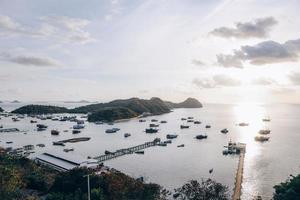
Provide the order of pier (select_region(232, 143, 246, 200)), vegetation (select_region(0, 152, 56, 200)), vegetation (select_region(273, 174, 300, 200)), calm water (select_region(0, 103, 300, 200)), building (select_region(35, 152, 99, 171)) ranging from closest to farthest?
vegetation (select_region(0, 152, 56, 200)) → vegetation (select_region(273, 174, 300, 200)) → pier (select_region(232, 143, 246, 200)) → building (select_region(35, 152, 99, 171)) → calm water (select_region(0, 103, 300, 200))

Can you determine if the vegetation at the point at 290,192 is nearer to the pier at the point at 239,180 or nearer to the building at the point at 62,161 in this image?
the pier at the point at 239,180

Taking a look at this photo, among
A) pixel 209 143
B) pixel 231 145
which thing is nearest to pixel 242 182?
pixel 231 145

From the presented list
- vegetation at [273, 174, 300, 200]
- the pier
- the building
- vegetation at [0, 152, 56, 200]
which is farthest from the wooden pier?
vegetation at [273, 174, 300, 200]

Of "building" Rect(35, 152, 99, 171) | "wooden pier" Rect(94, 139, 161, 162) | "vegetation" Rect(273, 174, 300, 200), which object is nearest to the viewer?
"vegetation" Rect(273, 174, 300, 200)

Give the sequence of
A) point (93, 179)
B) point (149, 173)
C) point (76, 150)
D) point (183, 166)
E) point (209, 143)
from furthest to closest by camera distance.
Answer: point (209, 143) → point (76, 150) → point (183, 166) → point (149, 173) → point (93, 179)

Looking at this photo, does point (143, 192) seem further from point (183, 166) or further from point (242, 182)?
point (183, 166)

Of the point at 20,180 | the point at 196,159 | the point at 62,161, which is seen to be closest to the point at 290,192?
the point at 20,180

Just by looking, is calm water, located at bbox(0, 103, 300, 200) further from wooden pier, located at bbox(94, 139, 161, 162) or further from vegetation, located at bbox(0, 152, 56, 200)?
vegetation, located at bbox(0, 152, 56, 200)

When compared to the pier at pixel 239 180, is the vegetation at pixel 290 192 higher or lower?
higher

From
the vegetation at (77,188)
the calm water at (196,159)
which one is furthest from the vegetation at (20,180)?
the calm water at (196,159)

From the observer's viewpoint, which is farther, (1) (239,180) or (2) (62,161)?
(2) (62,161)

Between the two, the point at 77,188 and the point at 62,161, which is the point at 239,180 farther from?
the point at 62,161
